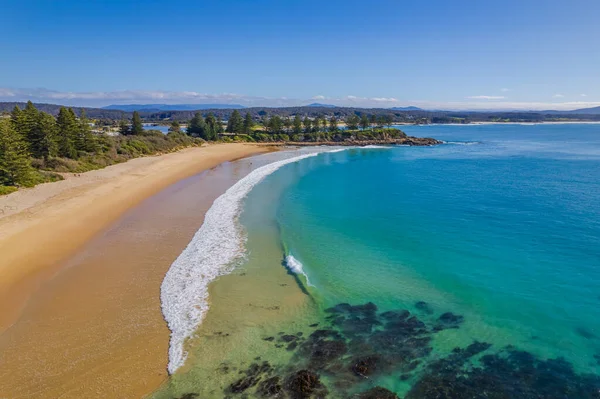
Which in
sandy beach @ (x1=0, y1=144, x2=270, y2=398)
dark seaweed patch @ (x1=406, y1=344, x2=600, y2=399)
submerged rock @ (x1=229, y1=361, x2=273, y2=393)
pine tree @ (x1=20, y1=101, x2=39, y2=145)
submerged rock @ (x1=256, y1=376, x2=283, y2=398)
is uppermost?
pine tree @ (x1=20, y1=101, x2=39, y2=145)

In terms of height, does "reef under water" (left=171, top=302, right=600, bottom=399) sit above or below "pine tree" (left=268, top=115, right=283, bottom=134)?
below

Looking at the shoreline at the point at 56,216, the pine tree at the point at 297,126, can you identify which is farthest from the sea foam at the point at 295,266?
the pine tree at the point at 297,126

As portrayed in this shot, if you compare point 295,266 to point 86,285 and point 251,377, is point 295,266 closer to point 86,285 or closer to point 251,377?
point 251,377

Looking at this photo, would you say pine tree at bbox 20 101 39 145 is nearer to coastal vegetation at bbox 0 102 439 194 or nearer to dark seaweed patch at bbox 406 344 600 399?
coastal vegetation at bbox 0 102 439 194

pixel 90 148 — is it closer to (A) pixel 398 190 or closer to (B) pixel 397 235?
(A) pixel 398 190

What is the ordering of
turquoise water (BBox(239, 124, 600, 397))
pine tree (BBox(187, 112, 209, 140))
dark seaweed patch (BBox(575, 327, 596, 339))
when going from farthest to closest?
pine tree (BBox(187, 112, 209, 140)) < turquoise water (BBox(239, 124, 600, 397)) < dark seaweed patch (BBox(575, 327, 596, 339))

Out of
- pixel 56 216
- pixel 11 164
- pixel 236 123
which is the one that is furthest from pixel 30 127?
pixel 236 123

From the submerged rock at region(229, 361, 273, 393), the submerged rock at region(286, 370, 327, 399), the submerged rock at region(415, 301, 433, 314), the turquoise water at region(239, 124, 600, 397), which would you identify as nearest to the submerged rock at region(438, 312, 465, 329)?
the turquoise water at region(239, 124, 600, 397)
